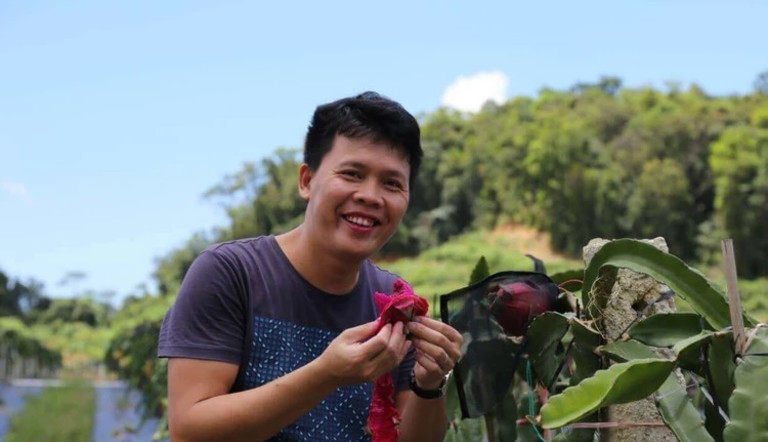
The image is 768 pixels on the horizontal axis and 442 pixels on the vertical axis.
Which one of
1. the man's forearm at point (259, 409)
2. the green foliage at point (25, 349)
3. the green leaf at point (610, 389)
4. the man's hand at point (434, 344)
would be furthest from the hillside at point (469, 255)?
the green leaf at point (610, 389)

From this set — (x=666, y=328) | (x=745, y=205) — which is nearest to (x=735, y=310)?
(x=666, y=328)

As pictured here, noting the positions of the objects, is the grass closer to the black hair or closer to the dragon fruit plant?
the dragon fruit plant

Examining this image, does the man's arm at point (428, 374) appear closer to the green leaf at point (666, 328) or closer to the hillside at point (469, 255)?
the green leaf at point (666, 328)

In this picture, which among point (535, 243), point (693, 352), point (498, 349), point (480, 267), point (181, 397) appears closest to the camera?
point (693, 352)

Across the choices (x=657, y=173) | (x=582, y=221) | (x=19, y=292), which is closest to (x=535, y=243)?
(x=582, y=221)

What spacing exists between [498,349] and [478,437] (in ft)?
1.50

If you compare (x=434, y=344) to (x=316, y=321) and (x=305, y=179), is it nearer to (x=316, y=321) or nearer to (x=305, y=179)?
(x=316, y=321)

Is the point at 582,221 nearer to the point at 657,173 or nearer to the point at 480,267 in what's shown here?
the point at 657,173

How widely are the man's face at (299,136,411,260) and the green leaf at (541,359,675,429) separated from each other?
0.37 m

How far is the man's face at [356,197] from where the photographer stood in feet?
4.29

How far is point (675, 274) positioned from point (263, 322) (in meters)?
0.55

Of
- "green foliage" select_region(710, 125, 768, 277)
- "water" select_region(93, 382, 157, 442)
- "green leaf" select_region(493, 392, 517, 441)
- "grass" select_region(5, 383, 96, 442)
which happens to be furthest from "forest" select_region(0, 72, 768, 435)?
"green leaf" select_region(493, 392, 517, 441)

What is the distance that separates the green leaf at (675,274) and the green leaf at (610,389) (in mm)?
130

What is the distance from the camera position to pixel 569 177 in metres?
31.9
